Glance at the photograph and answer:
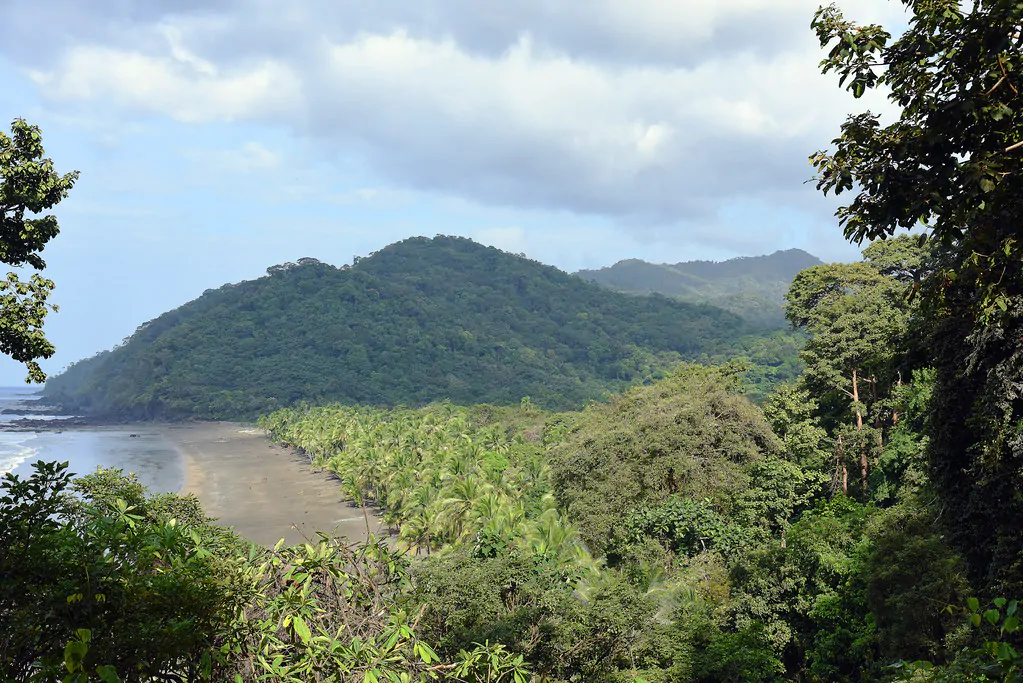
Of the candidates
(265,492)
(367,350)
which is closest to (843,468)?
(265,492)

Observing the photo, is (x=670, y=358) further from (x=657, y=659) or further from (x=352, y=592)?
(x=352, y=592)

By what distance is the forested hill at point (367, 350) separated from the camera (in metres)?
137

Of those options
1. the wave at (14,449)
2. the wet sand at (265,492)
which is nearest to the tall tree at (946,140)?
the wet sand at (265,492)

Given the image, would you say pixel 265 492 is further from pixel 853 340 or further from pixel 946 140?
pixel 946 140

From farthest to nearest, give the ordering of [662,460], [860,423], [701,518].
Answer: [860,423]
[662,460]
[701,518]

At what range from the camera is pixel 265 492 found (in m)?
59.1

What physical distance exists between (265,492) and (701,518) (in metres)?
40.6

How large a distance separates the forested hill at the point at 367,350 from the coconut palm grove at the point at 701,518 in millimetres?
82091

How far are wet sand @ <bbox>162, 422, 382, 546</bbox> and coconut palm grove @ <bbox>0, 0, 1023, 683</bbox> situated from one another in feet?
9.09

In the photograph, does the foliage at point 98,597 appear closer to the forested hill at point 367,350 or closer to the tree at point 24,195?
the tree at point 24,195

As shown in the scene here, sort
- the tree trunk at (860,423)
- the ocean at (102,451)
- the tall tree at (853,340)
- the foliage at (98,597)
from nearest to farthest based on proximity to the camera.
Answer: the foliage at (98,597) → the tree trunk at (860,423) → the tall tree at (853,340) → the ocean at (102,451)

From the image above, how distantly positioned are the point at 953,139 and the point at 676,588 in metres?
20.5

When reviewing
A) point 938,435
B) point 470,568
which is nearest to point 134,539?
point 938,435

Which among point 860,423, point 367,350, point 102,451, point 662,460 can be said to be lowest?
point 102,451
